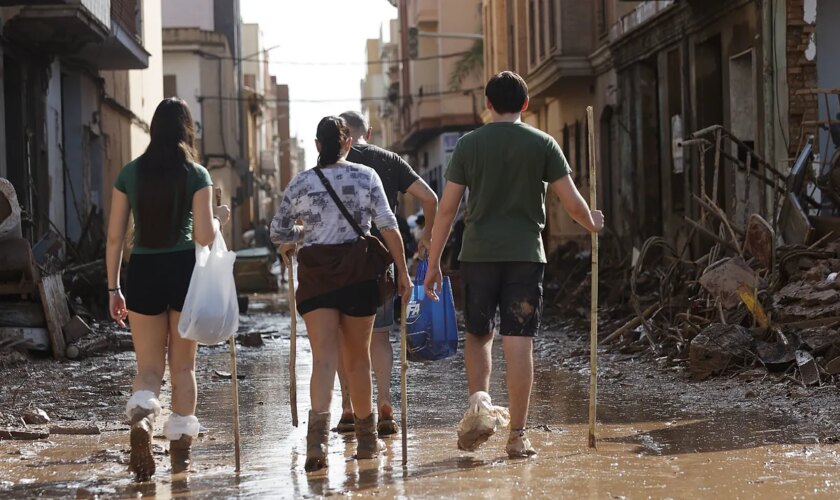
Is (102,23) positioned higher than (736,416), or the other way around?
(102,23)

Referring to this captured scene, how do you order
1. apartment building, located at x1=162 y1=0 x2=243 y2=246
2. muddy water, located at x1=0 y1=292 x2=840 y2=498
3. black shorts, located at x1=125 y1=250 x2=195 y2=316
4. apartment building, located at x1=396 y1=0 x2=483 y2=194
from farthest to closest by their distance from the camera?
apartment building, located at x1=162 y1=0 x2=243 y2=246 → apartment building, located at x1=396 y1=0 x2=483 y2=194 → black shorts, located at x1=125 y1=250 x2=195 y2=316 → muddy water, located at x1=0 y1=292 x2=840 y2=498

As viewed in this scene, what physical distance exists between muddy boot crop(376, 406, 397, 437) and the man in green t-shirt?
103 cm

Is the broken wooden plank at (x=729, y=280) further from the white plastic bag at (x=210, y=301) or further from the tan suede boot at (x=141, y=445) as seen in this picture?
the tan suede boot at (x=141, y=445)

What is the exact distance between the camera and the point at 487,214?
22.1 ft

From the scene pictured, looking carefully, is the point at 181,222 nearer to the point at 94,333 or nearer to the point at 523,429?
the point at 523,429

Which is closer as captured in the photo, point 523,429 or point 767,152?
point 523,429

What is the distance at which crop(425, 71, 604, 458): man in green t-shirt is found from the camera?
21.9 feet

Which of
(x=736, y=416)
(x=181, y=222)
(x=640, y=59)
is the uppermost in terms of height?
(x=640, y=59)

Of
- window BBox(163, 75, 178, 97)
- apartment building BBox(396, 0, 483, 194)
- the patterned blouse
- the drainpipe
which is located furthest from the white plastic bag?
window BBox(163, 75, 178, 97)

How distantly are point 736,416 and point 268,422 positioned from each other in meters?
2.75

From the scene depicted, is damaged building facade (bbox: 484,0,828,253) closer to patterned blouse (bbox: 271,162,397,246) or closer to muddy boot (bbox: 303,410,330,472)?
patterned blouse (bbox: 271,162,397,246)

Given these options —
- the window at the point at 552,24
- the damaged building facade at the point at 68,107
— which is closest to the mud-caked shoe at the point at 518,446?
the damaged building facade at the point at 68,107

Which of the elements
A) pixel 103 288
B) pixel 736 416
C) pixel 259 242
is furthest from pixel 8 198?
pixel 259 242

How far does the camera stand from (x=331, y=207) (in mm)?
Answer: 6707
